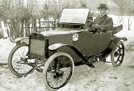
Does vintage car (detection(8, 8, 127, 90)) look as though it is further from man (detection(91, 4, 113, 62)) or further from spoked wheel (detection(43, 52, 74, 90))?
man (detection(91, 4, 113, 62))

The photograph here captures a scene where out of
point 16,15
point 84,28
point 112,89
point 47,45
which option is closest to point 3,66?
point 47,45

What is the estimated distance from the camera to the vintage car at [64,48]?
4.43 m

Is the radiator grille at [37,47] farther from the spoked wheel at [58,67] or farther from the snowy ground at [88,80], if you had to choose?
the snowy ground at [88,80]

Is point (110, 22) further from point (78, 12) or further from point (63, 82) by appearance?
point (63, 82)

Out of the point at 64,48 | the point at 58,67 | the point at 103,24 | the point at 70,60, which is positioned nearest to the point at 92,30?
the point at 103,24

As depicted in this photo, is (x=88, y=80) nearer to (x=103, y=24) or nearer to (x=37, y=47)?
(x=37, y=47)

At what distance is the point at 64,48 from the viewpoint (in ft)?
15.3

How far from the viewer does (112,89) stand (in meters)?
4.40

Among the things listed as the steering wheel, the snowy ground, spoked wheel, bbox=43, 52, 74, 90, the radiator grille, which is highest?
the steering wheel

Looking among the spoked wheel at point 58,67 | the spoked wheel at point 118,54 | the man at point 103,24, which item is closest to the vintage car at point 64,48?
the spoked wheel at point 58,67

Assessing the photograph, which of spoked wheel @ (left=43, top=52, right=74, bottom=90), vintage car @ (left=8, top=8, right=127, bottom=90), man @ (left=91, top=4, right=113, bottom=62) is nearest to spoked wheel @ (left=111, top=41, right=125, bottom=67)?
vintage car @ (left=8, top=8, right=127, bottom=90)

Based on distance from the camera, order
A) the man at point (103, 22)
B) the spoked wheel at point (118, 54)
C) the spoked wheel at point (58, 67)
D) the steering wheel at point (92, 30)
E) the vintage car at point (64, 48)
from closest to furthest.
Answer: the spoked wheel at point (58, 67) < the vintage car at point (64, 48) < the steering wheel at point (92, 30) < the man at point (103, 22) < the spoked wheel at point (118, 54)

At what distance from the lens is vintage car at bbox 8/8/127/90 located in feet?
14.5

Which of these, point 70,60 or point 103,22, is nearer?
point 70,60
